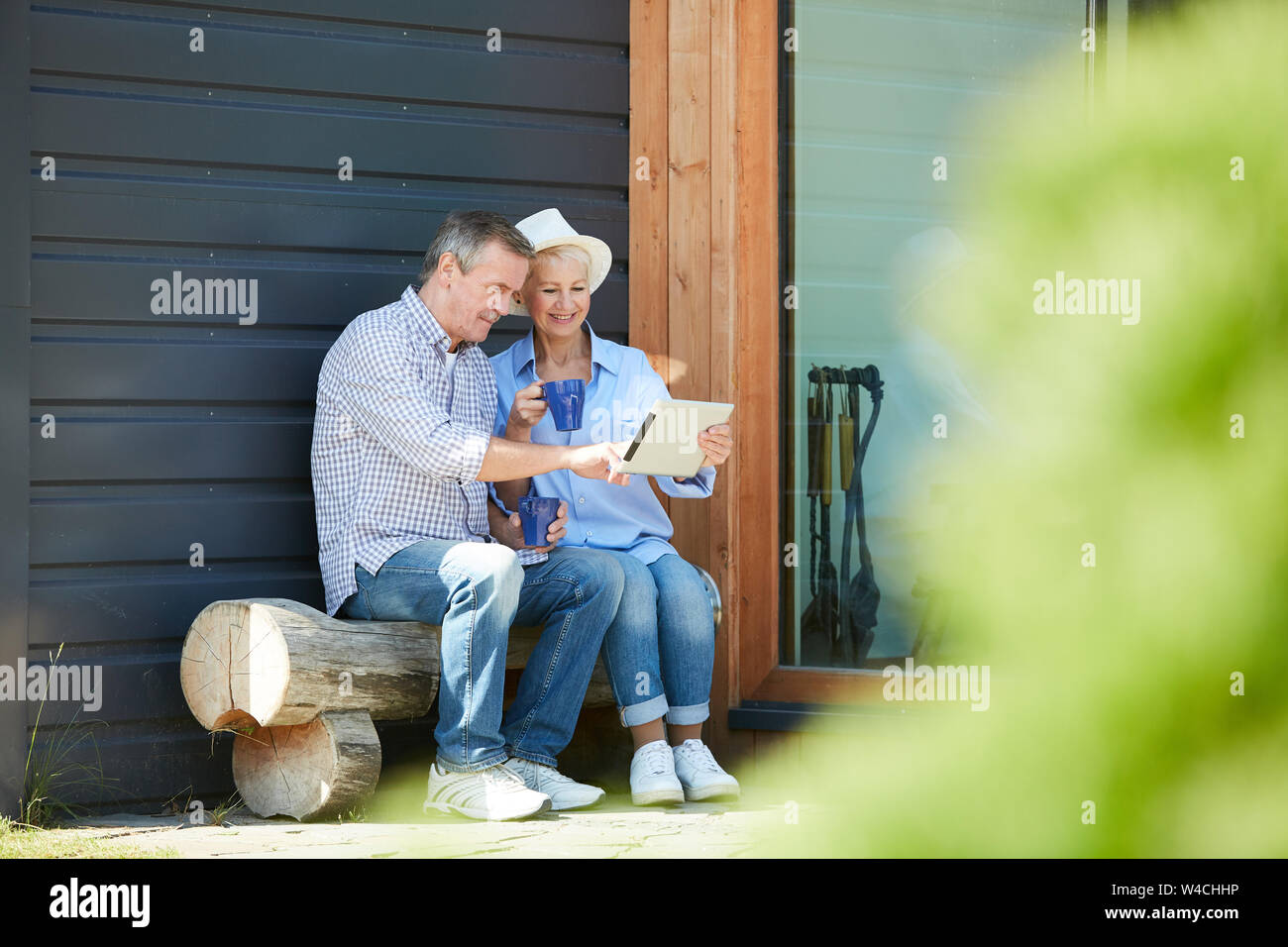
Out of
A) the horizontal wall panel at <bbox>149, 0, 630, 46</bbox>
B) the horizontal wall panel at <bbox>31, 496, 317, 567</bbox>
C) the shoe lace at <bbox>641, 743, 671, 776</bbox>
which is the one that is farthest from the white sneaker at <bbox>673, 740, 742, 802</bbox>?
the horizontal wall panel at <bbox>149, 0, 630, 46</bbox>

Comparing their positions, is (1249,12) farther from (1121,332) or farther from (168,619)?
(168,619)

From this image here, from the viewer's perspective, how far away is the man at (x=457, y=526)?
3373 mm

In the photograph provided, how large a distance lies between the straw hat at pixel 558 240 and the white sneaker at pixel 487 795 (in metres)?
1.45

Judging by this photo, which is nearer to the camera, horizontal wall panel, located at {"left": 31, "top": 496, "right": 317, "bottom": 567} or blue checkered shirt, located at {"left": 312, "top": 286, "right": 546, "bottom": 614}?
blue checkered shirt, located at {"left": 312, "top": 286, "right": 546, "bottom": 614}

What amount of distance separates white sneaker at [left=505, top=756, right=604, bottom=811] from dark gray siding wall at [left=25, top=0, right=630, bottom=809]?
0.90 meters

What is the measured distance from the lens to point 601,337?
4.36 meters

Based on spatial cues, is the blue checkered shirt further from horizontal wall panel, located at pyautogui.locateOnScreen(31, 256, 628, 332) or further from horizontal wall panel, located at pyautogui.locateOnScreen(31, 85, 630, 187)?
horizontal wall panel, located at pyautogui.locateOnScreen(31, 85, 630, 187)

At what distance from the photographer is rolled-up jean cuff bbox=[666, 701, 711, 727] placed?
381cm

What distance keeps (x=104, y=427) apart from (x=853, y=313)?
7.39 feet

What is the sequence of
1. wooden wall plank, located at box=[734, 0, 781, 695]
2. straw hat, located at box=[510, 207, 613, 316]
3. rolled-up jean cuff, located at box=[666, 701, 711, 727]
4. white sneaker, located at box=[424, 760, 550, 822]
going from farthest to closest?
wooden wall plank, located at box=[734, 0, 781, 695] < straw hat, located at box=[510, 207, 613, 316] < rolled-up jean cuff, located at box=[666, 701, 711, 727] < white sneaker, located at box=[424, 760, 550, 822]

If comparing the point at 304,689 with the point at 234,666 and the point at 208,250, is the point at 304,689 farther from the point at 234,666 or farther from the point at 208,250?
the point at 208,250

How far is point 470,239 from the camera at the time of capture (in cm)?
364

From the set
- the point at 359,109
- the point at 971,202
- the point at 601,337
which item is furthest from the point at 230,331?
the point at 971,202

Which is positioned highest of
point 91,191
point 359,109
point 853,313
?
point 359,109
